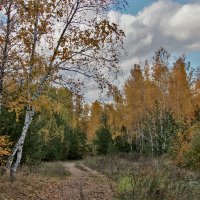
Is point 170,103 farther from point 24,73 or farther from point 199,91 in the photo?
point 24,73

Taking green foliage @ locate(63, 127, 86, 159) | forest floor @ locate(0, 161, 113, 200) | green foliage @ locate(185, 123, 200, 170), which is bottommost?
forest floor @ locate(0, 161, 113, 200)

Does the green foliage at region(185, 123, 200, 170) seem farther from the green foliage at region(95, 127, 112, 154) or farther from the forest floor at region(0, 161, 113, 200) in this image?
the green foliage at region(95, 127, 112, 154)

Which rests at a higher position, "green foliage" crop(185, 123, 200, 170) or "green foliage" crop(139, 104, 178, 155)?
"green foliage" crop(139, 104, 178, 155)

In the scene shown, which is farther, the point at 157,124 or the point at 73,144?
the point at 73,144

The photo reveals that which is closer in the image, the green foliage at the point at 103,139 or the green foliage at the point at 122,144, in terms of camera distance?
the green foliage at the point at 103,139

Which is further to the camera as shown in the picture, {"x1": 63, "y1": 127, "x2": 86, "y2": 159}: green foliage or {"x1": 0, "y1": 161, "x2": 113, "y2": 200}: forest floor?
{"x1": 63, "y1": 127, "x2": 86, "y2": 159}: green foliage

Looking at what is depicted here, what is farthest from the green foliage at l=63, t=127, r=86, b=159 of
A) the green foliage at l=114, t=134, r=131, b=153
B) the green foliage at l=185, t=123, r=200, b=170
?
the green foliage at l=185, t=123, r=200, b=170

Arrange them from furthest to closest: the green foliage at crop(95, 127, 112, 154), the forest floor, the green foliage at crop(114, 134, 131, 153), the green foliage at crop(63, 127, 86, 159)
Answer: the green foliage at crop(63, 127, 86, 159) < the green foliage at crop(114, 134, 131, 153) < the green foliage at crop(95, 127, 112, 154) < the forest floor

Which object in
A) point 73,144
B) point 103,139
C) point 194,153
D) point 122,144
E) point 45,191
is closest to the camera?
point 45,191

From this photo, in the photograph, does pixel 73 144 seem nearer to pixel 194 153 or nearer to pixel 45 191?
pixel 194 153

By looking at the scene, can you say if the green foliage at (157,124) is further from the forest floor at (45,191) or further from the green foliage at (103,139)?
the forest floor at (45,191)

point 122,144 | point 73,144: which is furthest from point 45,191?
point 73,144

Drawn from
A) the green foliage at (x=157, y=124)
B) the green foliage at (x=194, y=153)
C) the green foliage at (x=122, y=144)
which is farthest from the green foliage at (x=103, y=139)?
the green foliage at (x=194, y=153)

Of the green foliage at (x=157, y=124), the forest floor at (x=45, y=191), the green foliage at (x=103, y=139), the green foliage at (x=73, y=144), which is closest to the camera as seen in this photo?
the forest floor at (x=45, y=191)
